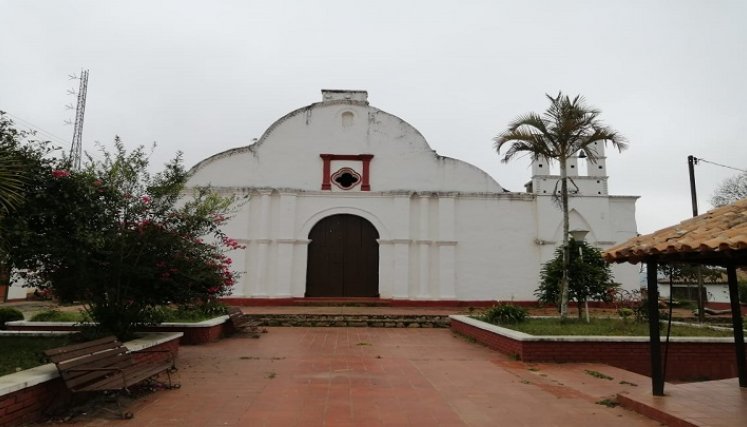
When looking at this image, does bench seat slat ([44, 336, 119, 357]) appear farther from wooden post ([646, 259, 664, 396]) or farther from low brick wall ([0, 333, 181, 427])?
wooden post ([646, 259, 664, 396])

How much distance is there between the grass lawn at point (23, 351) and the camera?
5396 millimetres

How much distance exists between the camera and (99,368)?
5.05 meters

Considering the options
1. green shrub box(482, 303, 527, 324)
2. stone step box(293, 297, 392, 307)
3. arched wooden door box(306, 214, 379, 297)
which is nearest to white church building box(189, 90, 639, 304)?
arched wooden door box(306, 214, 379, 297)

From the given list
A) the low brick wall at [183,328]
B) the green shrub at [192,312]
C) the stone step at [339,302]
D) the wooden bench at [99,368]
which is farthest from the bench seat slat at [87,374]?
the stone step at [339,302]

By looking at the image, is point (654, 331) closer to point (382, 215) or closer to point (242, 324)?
point (242, 324)

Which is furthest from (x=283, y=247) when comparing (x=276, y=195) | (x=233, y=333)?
(x=233, y=333)

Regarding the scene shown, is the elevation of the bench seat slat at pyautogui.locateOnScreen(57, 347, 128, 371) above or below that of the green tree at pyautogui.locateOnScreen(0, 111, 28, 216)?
below

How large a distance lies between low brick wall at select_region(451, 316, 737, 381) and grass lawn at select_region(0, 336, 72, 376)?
6.72 meters

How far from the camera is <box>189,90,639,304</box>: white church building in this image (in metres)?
17.5

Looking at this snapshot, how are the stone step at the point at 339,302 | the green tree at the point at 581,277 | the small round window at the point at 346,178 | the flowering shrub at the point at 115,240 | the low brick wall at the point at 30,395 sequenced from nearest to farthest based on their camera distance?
the low brick wall at the point at 30,395, the flowering shrub at the point at 115,240, the green tree at the point at 581,277, the stone step at the point at 339,302, the small round window at the point at 346,178

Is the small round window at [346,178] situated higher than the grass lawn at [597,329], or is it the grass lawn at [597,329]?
the small round window at [346,178]

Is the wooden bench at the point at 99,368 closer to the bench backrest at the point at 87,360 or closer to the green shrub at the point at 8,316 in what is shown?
the bench backrest at the point at 87,360

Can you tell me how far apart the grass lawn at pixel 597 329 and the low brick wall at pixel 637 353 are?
2.08 feet

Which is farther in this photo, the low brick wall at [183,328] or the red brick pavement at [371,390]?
the low brick wall at [183,328]
